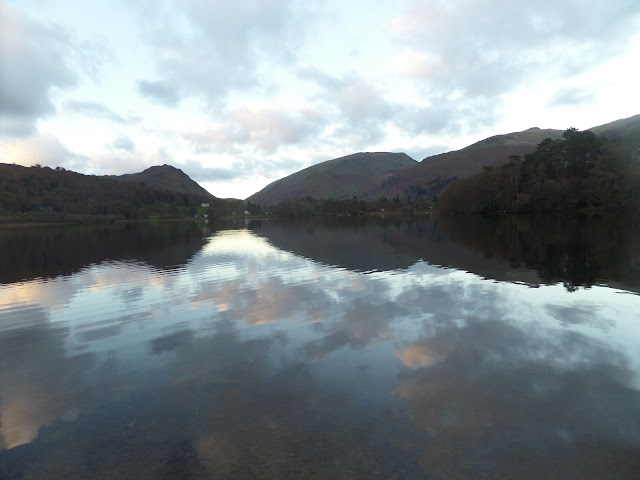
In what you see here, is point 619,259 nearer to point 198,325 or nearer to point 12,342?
point 198,325

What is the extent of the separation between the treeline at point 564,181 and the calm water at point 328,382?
119 meters

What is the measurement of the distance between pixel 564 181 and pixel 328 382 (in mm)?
153377

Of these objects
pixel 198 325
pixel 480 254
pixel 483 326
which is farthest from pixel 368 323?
pixel 480 254

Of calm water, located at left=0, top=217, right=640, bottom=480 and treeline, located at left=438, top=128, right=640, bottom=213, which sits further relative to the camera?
treeline, located at left=438, top=128, right=640, bottom=213

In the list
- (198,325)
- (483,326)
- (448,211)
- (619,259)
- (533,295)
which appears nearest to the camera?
(483,326)

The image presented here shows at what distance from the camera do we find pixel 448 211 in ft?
591

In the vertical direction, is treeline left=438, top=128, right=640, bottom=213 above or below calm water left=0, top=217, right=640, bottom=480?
above

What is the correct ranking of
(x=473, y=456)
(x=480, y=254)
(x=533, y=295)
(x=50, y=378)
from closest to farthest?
(x=473, y=456)
(x=50, y=378)
(x=533, y=295)
(x=480, y=254)

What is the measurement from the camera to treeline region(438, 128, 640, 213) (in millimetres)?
113562

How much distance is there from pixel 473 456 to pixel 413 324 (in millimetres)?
8556

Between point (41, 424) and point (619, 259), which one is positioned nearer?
point (41, 424)

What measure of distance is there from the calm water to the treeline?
118781 millimetres

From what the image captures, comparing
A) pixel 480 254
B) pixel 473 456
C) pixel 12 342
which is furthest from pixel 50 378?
pixel 480 254

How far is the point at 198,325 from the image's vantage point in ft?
54.2
